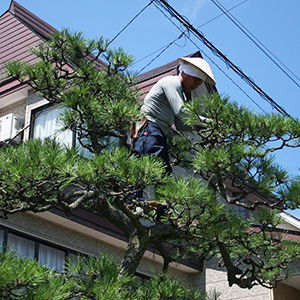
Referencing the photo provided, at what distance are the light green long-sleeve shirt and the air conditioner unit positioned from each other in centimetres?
467

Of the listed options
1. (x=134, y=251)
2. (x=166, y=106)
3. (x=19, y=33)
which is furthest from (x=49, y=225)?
(x=19, y=33)

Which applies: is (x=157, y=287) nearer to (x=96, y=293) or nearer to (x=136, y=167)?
(x=96, y=293)

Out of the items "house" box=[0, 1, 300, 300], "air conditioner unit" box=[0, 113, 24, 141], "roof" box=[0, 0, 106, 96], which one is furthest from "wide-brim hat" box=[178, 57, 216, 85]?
"roof" box=[0, 0, 106, 96]

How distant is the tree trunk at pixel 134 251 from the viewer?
4.78 metres

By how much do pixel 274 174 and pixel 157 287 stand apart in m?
1.46

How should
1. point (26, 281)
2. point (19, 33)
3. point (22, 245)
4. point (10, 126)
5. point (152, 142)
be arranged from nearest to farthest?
point (26, 281), point (152, 142), point (22, 245), point (10, 126), point (19, 33)

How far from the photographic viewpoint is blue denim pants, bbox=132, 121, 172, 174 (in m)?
5.05

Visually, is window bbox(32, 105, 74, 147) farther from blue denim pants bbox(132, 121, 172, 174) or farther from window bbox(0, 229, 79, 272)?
blue denim pants bbox(132, 121, 172, 174)

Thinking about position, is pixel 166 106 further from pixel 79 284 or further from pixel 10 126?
pixel 10 126

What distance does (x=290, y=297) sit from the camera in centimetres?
909

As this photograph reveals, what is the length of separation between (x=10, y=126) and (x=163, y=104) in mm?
4949

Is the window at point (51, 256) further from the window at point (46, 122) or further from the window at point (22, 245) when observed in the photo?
the window at point (46, 122)

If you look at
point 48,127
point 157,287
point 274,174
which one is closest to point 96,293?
point 157,287

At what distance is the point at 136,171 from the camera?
4203 millimetres
